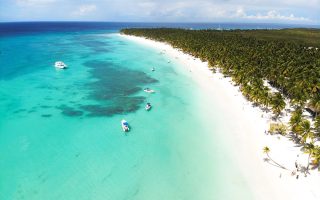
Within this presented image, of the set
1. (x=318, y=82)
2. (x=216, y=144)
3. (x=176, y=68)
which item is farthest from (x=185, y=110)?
(x=176, y=68)

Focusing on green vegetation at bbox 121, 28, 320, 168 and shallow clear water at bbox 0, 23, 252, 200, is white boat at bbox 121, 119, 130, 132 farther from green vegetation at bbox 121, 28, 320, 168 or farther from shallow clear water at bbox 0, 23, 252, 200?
green vegetation at bbox 121, 28, 320, 168

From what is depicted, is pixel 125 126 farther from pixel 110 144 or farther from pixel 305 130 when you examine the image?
pixel 305 130

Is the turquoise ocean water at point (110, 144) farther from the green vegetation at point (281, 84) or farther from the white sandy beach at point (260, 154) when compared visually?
the green vegetation at point (281, 84)

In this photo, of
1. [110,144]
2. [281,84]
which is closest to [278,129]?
[281,84]

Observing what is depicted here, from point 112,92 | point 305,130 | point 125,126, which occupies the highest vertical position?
point 305,130

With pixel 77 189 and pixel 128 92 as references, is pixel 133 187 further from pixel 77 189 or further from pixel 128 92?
pixel 128 92

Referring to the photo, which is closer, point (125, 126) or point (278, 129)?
point (278, 129)
